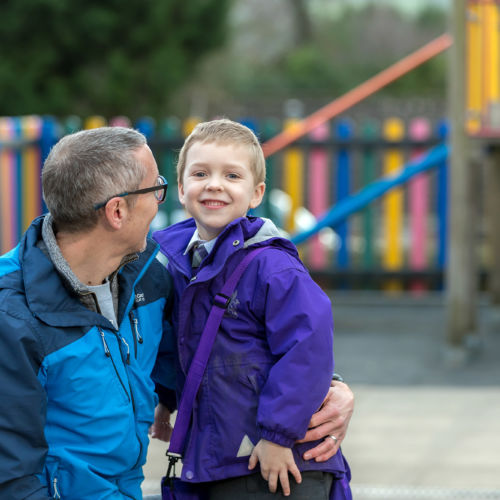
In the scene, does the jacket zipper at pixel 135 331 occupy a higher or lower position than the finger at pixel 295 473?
higher

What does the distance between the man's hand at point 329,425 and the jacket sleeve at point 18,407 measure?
61 cm

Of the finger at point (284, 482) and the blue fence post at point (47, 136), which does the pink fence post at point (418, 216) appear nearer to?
the blue fence post at point (47, 136)

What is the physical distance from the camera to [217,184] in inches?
87.0

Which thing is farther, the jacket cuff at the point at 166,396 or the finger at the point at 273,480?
the jacket cuff at the point at 166,396

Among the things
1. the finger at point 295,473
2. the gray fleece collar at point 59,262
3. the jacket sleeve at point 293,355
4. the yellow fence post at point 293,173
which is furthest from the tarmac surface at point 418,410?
the gray fleece collar at point 59,262

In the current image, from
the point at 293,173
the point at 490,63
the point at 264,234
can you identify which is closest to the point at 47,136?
the point at 293,173

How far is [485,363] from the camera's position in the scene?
614cm

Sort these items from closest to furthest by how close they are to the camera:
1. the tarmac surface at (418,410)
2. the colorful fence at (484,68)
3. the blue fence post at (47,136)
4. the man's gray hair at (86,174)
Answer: the man's gray hair at (86,174), the tarmac surface at (418,410), the colorful fence at (484,68), the blue fence post at (47,136)

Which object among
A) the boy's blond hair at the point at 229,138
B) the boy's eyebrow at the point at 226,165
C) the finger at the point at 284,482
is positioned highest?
the boy's blond hair at the point at 229,138

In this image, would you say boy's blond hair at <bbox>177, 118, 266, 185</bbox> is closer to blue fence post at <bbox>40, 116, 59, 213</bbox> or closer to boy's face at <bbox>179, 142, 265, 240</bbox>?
boy's face at <bbox>179, 142, 265, 240</bbox>

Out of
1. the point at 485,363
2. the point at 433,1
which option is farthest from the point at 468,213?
the point at 433,1

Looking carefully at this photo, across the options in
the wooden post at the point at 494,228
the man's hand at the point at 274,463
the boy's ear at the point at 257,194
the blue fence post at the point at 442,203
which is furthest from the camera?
the blue fence post at the point at 442,203

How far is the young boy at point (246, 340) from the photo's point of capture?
6.75ft

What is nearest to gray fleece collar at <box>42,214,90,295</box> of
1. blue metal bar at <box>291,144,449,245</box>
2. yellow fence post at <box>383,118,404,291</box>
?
blue metal bar at <box>291,144,449,245</box>
